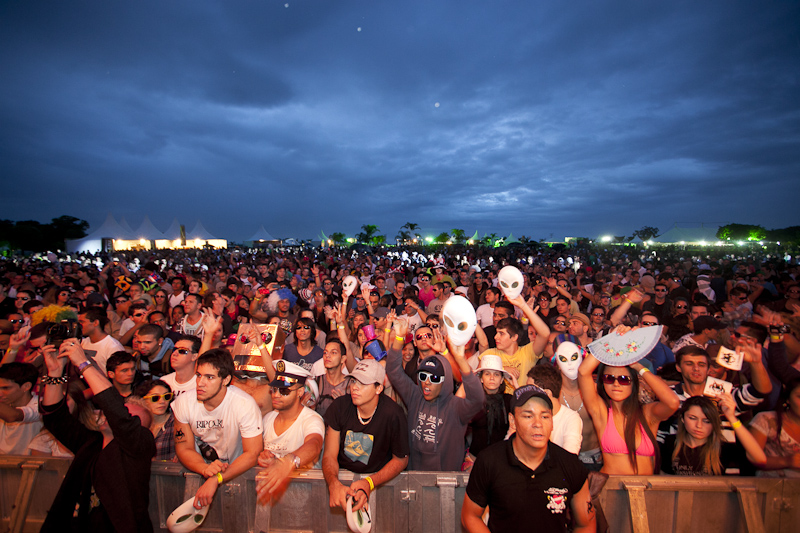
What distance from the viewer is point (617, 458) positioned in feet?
8.99

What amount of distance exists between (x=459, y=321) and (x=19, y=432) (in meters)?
4.05

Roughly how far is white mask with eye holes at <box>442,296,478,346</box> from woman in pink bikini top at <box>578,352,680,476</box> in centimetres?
98

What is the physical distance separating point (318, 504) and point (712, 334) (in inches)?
199

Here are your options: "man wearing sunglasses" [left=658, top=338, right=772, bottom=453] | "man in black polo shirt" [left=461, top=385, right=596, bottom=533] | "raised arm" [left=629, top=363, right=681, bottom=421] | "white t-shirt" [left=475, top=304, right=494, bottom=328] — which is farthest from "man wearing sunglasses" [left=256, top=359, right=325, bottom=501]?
"white t-shirt" [left=475, top=304, right=494, bottom=328]

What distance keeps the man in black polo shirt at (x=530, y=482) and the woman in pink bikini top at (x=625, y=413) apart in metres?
0.80

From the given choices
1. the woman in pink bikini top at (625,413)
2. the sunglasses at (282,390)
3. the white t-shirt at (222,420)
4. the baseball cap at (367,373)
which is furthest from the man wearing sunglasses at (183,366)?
the woman in pink bikini top at (625,413)

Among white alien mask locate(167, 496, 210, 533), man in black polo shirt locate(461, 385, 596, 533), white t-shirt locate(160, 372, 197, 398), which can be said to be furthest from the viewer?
white t-shirt locate(160, 372, 197, 398)

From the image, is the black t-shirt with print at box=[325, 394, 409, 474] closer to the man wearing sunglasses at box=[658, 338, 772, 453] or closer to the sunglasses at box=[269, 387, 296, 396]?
the sunglasses at box=[269, 387, 296, 396]

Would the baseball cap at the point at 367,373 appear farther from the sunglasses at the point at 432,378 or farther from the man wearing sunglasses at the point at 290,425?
the man wearing sunglasses at the point at 290,425

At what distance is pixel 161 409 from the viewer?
3111 millimetres

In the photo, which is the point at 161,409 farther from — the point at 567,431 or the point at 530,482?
the point at 567,431

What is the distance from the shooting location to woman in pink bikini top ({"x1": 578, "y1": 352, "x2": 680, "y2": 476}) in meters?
2.69

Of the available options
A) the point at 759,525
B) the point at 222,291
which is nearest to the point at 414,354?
the point at 759,525

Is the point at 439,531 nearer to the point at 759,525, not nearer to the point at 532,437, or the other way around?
the point at 532,437
